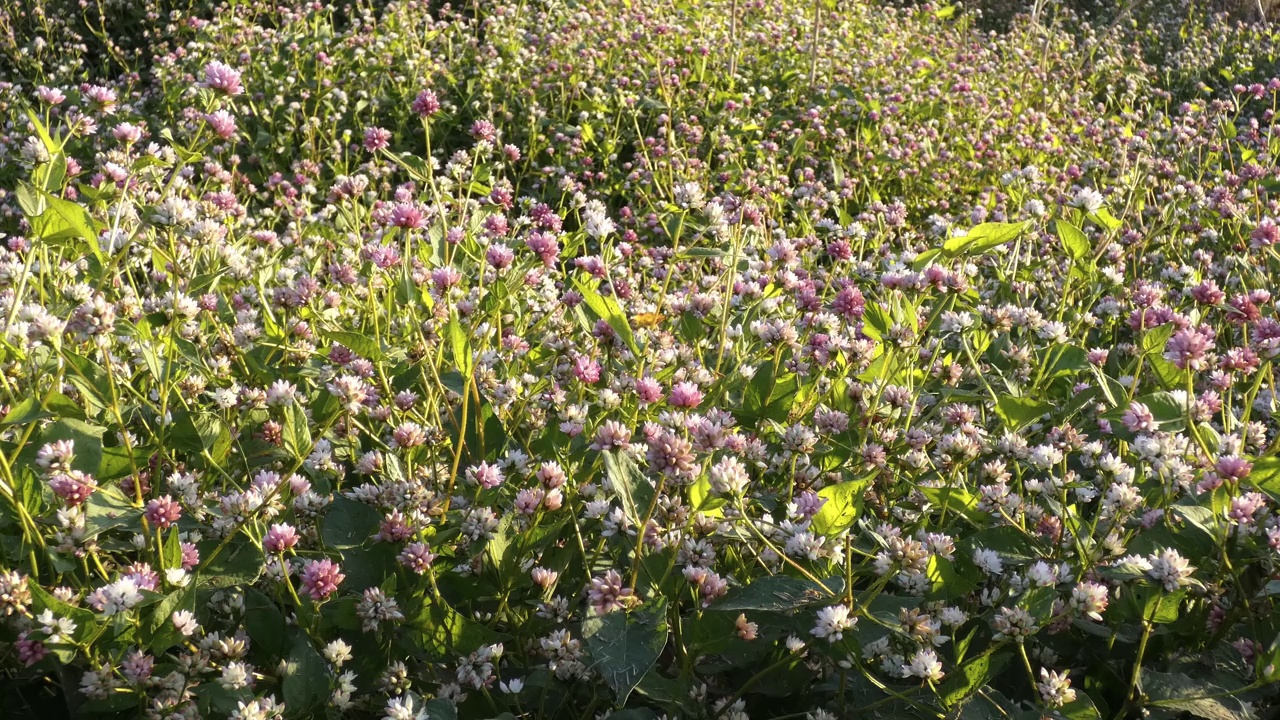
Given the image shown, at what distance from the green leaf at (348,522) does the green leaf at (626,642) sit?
1.49 feet

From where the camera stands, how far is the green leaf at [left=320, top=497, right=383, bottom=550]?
64.9 inches

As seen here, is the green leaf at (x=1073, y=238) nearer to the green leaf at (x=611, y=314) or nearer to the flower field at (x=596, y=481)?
the flower field at (x=596, y=481)

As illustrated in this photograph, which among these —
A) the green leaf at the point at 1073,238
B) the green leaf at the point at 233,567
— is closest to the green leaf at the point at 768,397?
the green leaf at the point at 1073,238

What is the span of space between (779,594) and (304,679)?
668 millimetres

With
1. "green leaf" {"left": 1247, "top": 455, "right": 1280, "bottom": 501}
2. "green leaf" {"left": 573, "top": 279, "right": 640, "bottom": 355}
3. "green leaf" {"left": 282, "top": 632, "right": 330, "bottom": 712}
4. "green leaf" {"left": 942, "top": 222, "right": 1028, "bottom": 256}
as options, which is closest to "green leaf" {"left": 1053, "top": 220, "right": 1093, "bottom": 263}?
"green leaf" {"left": 942, "top": 222, "right": 1028, "bottom": 256}

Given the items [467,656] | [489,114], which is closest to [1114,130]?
[489,114]

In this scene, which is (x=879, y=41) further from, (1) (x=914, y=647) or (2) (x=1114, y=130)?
(1) (x=914, y=647)

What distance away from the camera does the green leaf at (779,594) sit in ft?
4.57

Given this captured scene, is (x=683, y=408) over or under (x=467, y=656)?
over

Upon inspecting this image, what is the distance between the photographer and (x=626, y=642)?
4.53 ft

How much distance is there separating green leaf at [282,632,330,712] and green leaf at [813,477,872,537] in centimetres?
73

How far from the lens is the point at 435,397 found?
1996 mm

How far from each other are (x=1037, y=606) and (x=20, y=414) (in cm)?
143

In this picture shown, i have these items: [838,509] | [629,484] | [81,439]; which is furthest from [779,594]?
[81,439]
